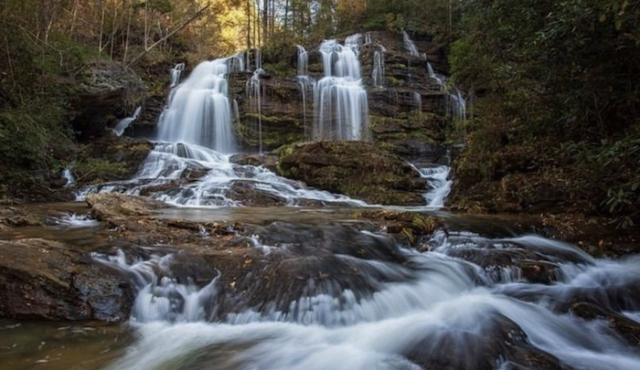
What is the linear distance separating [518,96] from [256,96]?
12.8 meters

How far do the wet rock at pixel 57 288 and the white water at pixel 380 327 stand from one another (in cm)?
23

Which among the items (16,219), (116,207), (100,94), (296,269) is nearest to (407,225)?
(296,269)

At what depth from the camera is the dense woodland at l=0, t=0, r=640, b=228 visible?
5.34m

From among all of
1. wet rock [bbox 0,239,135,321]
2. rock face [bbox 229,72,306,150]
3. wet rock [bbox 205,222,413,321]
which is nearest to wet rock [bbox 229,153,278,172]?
rock face [bbox 229,72,306,150]

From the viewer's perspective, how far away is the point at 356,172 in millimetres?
12891

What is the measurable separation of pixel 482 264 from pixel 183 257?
3.76 meters

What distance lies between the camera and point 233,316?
14.1ft

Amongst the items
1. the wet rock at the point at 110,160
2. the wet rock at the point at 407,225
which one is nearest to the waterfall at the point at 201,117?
the wet rock at the point at 110,160

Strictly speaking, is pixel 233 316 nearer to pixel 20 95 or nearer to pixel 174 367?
pixel 174 367

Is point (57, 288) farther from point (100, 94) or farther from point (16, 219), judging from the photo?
point (100, 94)

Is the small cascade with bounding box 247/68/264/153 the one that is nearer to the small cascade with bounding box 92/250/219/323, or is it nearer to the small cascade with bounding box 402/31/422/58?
the small cascade with bounding box 402/31/422/58

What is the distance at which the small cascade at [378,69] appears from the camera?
2041cm

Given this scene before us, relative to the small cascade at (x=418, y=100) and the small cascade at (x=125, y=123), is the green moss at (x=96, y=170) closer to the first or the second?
the small cascade at (x=125, y=123)

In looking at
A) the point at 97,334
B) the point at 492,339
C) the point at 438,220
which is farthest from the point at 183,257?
the point at 438,220
